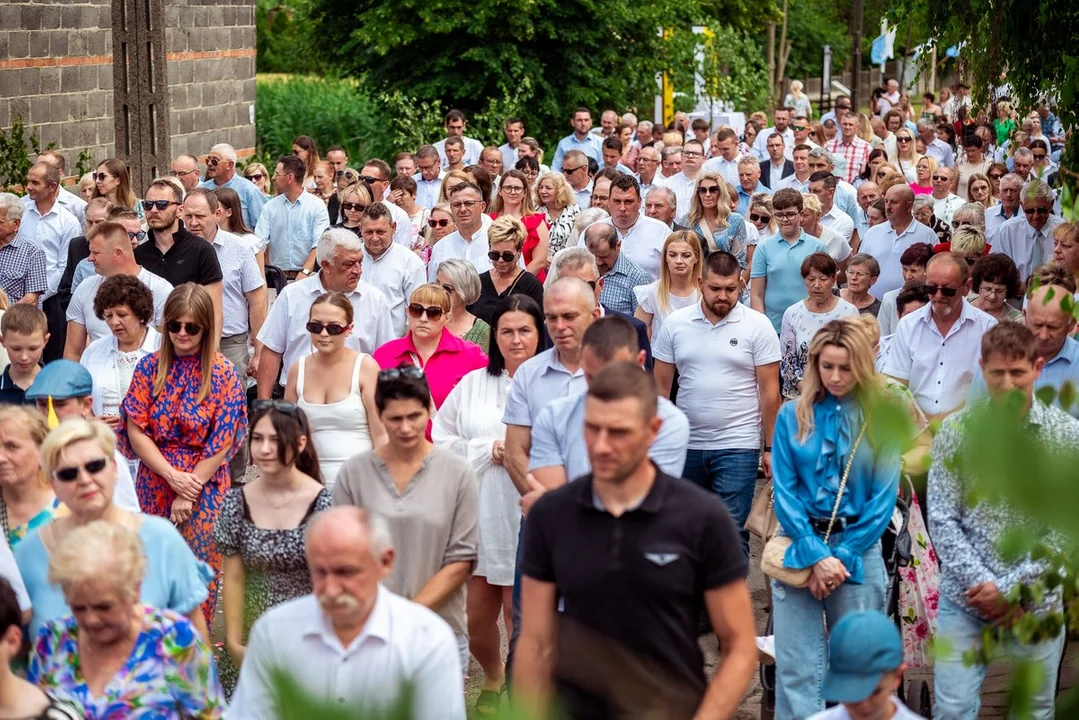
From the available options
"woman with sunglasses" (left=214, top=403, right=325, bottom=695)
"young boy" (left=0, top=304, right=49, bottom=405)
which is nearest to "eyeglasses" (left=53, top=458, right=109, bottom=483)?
"woman with sunglasses" (left=214, top=403, right=325, bottom=695)

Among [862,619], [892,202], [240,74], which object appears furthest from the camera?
[240,74]

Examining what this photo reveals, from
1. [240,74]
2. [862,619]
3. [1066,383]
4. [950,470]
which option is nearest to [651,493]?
[862,619]

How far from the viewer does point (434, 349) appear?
24.9 ft

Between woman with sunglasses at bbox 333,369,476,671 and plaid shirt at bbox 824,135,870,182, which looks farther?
plaid shirt at bbox 824,135,870,182

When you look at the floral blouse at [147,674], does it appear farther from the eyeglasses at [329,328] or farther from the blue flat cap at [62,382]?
the eyeglasses at [329,328]

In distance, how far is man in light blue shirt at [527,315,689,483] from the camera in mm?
5227

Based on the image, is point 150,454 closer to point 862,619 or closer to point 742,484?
point 742,484

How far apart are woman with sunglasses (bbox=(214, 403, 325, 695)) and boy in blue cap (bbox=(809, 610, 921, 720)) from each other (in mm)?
2022

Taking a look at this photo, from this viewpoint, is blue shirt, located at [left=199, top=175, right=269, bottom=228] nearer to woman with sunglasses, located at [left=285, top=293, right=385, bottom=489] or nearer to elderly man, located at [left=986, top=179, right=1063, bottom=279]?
elderly man, located at [left=986, top=179, right=1063, bottom=279]

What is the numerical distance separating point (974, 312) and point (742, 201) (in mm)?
7290

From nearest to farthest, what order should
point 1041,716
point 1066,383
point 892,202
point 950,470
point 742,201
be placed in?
point 1041,716 < point 950,470 < point 1066,383 < point 892,202 < point 742,201

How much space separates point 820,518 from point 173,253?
4.98 meters

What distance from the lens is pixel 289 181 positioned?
1277 cm

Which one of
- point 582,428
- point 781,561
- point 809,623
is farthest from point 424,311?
point 809,623
